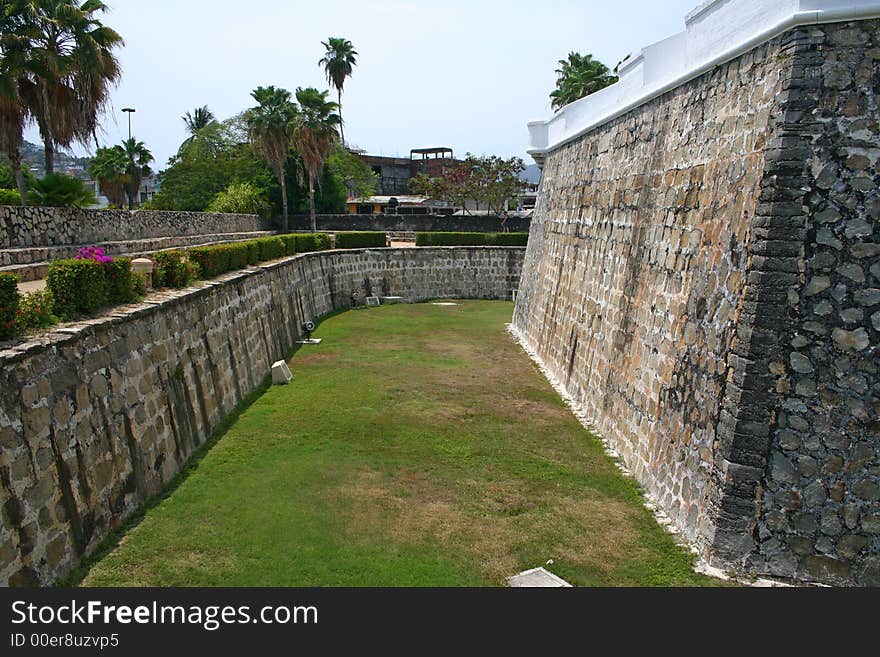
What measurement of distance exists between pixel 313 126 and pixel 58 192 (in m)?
21.7

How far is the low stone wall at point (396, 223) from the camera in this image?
4197cm

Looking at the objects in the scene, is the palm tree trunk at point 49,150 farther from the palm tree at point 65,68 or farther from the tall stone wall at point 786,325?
the tall stone wall at point 786,325

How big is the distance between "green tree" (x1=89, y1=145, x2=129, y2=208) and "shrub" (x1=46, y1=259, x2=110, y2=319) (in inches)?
1636

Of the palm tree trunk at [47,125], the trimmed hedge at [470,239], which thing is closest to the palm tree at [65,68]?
the palm tree trunk at [47,125]

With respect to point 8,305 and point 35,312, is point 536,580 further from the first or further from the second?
point 35,312

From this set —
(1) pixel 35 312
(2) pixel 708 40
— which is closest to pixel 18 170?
(1) pixel 35 312

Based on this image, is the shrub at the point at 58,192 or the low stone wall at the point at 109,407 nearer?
the low stone wall at the point at 109,407

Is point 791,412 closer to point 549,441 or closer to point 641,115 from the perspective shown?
point 549,441

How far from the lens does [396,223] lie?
4238 centimetres

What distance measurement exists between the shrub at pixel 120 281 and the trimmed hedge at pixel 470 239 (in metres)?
25.0

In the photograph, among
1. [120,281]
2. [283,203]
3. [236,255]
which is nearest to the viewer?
[120,281]

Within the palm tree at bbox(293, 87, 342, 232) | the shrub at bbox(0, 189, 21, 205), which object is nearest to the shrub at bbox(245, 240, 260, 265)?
the shrub at bbox(0, 189, 21, 205)

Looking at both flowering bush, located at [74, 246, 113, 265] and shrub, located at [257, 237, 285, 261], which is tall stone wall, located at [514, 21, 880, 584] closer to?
flowering bush, located at [74, 246, 113, 265]

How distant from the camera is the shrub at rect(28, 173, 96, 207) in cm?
1664
